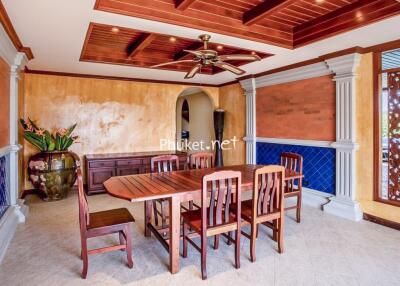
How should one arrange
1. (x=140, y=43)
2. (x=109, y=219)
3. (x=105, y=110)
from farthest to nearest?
(x=105, y=110) → (x=140, y=43) → (x=109, y=219)

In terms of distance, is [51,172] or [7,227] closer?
[7,227]

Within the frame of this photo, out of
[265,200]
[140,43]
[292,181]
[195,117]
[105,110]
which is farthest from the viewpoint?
[195,117]

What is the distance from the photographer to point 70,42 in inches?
134

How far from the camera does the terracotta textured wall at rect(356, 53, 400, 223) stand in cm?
370

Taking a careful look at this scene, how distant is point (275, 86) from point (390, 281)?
12.2 ft

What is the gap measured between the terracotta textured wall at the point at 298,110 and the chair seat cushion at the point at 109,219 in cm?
333

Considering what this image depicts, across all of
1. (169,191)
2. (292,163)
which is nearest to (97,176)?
(169,191)

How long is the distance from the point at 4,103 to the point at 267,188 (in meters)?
3.37

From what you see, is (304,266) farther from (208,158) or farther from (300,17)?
(300,17)

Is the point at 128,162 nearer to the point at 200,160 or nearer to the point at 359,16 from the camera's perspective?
the point at 200,160

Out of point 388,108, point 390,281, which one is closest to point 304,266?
point 390,281

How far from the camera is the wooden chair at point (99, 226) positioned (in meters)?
2.30

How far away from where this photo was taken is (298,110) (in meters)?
4.69

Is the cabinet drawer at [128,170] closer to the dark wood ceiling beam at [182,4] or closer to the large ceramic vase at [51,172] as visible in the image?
the large ceramic vase at [51,172]
